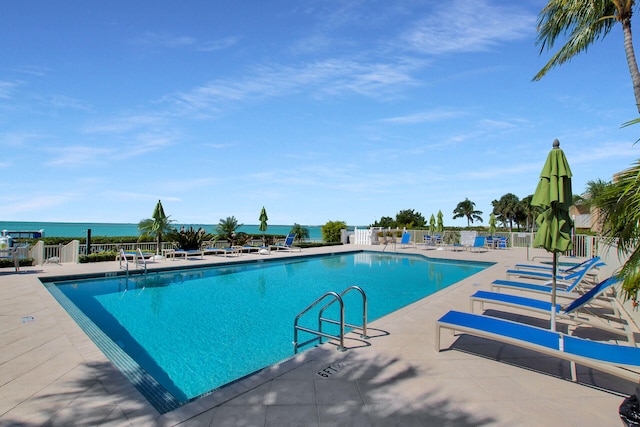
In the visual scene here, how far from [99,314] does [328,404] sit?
19.8 feet

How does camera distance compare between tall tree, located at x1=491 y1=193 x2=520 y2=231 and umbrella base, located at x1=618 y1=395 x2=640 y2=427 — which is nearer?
umbrella base, located at x1=618 y1=395 x2=640 y2=427

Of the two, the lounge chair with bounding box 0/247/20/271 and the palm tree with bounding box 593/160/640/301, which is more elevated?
the palm tree with bounding box 593/160/640/301

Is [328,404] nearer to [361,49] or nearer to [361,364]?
[361,364]

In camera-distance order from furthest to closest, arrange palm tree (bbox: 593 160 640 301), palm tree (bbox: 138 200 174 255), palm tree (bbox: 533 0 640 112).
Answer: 1. palm tree (bbox: 138 200 174 255)
2. palm tree (bbox: 533 0 640 112)
3. palm tree (bbox: 593 160 640 301)

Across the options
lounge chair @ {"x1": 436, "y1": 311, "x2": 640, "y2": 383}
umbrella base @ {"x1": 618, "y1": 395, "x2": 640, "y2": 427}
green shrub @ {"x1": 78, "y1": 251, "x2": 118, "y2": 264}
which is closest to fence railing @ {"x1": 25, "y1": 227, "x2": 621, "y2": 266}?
green shrub @ {"x1": 78, "y1": 251, "x2": 118, "y2": 264}

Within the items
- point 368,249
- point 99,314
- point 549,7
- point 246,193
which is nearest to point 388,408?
point 99,314

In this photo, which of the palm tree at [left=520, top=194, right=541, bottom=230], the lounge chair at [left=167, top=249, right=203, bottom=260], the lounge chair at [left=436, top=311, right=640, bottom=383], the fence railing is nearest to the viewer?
the lounge chair at [left=436, top=311, right=640, bottom=383]

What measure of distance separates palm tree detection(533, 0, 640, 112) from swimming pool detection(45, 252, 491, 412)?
23.4 feet

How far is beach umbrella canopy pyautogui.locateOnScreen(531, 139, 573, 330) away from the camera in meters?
3.76

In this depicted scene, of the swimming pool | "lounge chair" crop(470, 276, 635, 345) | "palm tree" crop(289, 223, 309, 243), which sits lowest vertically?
the swimming pool

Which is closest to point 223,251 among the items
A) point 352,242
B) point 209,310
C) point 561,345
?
point 209,310

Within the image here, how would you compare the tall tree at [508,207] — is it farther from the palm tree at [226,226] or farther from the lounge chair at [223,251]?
the lounge chair at [223,251]

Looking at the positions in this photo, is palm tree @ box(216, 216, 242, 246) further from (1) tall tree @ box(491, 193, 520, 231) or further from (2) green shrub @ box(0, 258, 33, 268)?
(1) tall tree @ box(491, 193, 520, 231)

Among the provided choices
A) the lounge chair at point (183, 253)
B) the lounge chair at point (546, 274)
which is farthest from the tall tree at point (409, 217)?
the lounge chair at point (546, 274)
